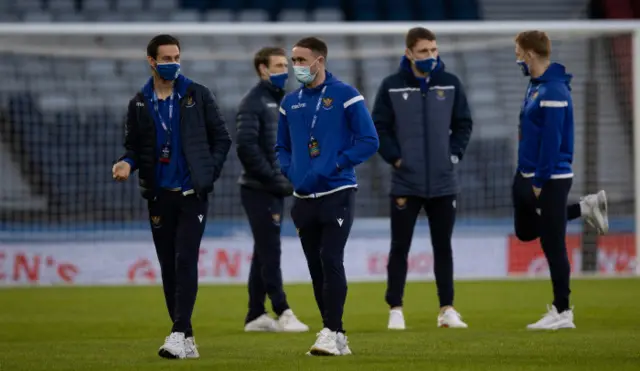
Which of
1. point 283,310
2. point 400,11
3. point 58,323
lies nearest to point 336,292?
point 283,310

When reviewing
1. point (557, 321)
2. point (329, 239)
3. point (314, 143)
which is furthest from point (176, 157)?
point (557, 321)

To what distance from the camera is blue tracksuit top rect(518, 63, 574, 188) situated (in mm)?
8648

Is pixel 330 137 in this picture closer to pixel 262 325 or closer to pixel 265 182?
pixel 265 182

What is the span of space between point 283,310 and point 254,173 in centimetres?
105

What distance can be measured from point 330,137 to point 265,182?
1971 mm

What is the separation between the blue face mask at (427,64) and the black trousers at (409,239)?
956 mm

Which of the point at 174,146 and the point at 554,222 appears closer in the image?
the point at 174,146

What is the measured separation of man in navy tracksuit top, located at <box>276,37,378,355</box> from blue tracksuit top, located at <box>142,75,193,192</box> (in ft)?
2.15

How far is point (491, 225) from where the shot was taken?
1503 centimetres

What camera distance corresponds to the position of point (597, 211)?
9.32 m

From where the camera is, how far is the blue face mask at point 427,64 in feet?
30.3

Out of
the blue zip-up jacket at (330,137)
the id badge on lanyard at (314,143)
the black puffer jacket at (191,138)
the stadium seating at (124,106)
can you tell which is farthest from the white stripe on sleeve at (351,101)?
the stadium seating at (124,106)

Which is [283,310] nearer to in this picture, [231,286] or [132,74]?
[231,286]

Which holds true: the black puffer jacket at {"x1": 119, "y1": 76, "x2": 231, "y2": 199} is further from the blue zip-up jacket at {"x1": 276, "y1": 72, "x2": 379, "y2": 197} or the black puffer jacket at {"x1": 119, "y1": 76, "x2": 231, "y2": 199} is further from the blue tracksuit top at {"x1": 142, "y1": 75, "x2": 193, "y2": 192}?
the blue zip-up jacket at {"x1": 276, "y1": 72, "x2": 379, "y2": 197}
